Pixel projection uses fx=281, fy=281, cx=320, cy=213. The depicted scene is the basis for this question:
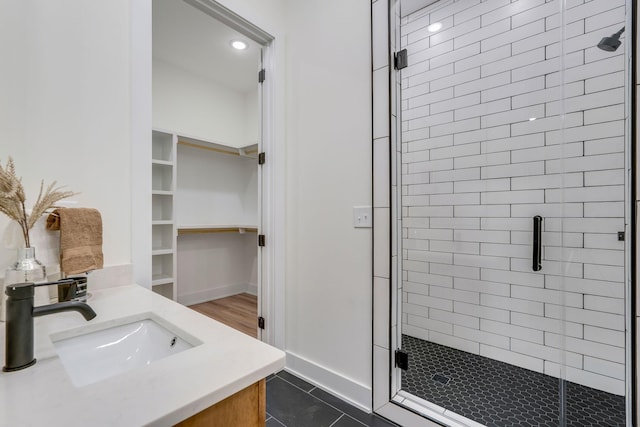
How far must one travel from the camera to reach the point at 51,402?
0.49 m

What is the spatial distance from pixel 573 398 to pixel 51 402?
2.18 m

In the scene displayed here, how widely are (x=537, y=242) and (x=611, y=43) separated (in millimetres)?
1086

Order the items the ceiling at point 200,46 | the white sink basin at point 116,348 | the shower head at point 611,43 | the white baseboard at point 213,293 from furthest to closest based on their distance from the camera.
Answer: the white baseboard at point 213,293, the ceiling at point 200,46, the shower head at point 611,43, the white sink basin at point 116,348

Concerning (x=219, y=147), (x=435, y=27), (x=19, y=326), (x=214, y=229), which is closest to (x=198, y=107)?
(x=219, y=147)

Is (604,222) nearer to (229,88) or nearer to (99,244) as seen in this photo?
(99,244)

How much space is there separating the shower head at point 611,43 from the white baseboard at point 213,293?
384 cm

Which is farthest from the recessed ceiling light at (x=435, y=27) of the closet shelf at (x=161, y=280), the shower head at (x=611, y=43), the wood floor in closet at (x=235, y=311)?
the closet shelf at (x=161, y=280)

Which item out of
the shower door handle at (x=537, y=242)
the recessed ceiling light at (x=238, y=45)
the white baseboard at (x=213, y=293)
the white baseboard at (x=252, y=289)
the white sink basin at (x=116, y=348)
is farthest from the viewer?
the white baseboard at (x=252, y=289)

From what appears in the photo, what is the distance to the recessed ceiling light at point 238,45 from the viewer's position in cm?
276

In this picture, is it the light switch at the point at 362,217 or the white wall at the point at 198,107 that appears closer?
the light switch at the point at 362,217

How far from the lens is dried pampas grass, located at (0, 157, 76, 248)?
884 mm

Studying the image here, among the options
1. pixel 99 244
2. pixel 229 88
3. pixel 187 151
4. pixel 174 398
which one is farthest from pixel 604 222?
pixel 229 88

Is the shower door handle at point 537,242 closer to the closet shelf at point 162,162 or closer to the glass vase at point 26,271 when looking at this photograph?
the glass vase at point 26,271

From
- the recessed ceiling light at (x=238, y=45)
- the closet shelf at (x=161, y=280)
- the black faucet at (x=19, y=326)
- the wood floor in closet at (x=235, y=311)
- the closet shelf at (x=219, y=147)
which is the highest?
the recessed ceiling light at (x=238, y=45)
